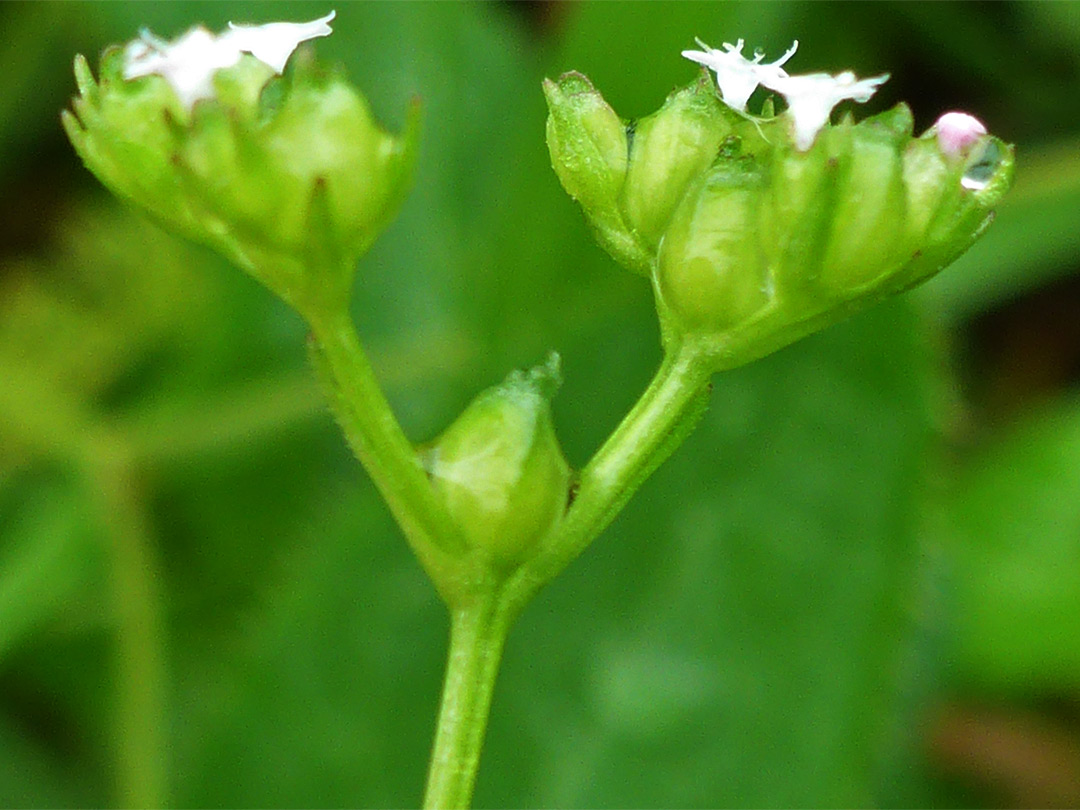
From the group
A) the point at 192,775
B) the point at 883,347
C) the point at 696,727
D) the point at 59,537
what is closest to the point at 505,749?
the point at 696,727

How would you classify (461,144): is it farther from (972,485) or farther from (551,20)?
(972,485)

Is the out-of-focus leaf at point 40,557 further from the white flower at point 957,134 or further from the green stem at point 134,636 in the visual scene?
the white flower at point 957,134

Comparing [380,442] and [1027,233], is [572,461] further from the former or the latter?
[1027,233]

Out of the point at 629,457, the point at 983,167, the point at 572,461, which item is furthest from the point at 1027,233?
the point at 629,457

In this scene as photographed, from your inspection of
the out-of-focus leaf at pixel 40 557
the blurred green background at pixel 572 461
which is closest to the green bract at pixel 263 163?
the blurred green background at pixel 572 461

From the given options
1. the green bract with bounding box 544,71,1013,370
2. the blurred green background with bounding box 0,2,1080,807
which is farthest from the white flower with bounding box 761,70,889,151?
the blurred green background with bounding box 0,2,1080,807

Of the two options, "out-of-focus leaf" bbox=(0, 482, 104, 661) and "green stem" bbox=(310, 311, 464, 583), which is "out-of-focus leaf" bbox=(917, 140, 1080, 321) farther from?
"green stem" bbox=(310, 311, 464, 583)
